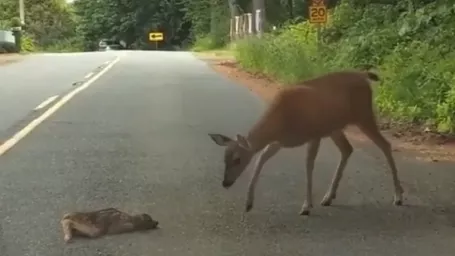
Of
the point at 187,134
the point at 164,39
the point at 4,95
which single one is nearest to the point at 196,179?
the point at 187,134

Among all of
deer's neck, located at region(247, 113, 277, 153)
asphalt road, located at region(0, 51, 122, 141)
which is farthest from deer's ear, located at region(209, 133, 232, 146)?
asphalt road, located at region(0, 51, 122, 141)

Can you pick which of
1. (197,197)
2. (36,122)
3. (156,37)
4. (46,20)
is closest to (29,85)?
(36,122)

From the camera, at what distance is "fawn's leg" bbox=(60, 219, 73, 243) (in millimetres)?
6827

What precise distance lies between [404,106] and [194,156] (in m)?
4.65

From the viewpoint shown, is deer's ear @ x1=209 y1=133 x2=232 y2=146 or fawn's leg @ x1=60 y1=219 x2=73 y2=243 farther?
deer's ear @ x1=209 y1=133 x2=232 y2=146

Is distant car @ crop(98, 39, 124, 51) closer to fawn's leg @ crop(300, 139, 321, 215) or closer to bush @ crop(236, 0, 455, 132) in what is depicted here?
bush @ crop(236, 0, 455, 132)

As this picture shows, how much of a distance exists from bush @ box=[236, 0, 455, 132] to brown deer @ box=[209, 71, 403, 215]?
194 inches

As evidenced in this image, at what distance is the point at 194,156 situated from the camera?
1113 cm

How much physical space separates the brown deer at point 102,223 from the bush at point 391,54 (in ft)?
22.0

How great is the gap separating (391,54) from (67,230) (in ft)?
43.1

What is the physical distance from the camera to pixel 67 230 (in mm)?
6934

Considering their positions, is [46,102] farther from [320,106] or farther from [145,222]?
[145,222]

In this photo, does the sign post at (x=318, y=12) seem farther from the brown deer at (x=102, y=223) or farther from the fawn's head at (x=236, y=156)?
the brown deer at (x=102, y=223)

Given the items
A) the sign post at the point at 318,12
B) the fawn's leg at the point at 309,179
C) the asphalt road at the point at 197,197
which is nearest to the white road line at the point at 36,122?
the asphalt road at the point at 197,197
